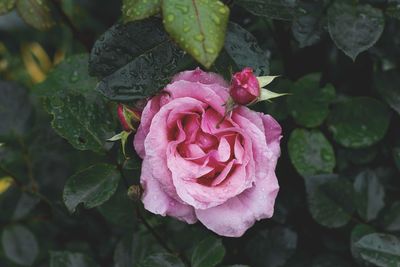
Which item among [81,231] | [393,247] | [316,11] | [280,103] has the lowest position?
[81,231]

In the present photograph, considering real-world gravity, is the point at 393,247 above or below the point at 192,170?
below

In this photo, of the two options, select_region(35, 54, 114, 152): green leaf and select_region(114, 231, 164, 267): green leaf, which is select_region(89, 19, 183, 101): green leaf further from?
select_region(114, 231, 164, 267): green leaf

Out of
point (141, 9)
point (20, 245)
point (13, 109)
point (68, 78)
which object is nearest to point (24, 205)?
point (20, 245)

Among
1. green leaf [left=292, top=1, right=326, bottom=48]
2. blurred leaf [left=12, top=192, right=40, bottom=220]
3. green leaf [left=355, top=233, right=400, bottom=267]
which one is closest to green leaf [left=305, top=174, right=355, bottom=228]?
green leaf [left=355, top=233, right=400, bottom=267]

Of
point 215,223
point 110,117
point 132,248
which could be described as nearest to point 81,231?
point 132,248

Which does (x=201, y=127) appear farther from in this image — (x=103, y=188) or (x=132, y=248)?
(x=132, y=248)

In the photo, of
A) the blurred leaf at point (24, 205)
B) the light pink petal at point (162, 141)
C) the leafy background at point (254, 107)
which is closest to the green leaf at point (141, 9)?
the leafy background at point (254, 107)

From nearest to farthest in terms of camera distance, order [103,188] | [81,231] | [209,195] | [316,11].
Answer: [209,195] < [103,188] < [316,11] < [81,231]
